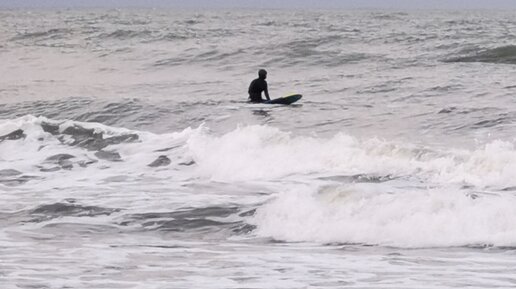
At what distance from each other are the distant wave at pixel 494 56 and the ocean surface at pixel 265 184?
337 centimetres

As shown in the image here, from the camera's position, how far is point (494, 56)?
31703mm

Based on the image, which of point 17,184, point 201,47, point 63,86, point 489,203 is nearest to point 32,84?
point 63,86

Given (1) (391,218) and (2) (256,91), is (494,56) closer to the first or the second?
(2) (256,91)

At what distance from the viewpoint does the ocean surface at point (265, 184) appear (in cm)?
853

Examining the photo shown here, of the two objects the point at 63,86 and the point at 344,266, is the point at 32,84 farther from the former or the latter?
the point at 344,266

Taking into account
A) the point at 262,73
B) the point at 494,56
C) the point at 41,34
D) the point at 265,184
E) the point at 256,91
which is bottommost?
the point at 494,56

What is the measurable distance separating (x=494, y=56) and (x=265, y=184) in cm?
2070

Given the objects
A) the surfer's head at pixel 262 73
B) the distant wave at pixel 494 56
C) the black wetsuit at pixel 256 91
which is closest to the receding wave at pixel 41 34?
the distant wave at pixel 494 56

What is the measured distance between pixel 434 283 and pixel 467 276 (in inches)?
16.2

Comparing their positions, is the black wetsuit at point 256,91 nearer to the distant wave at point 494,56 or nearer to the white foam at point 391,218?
the white foam at point 391,218

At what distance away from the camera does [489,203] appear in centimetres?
1027

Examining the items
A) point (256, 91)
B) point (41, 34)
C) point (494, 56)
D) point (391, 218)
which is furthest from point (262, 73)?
point (41, 34)

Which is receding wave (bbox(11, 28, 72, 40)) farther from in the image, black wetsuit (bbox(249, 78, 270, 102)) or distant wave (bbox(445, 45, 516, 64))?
black wetsuit (bbox(249, 78, 270, 102))

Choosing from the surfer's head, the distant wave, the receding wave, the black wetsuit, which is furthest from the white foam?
the receding wave
